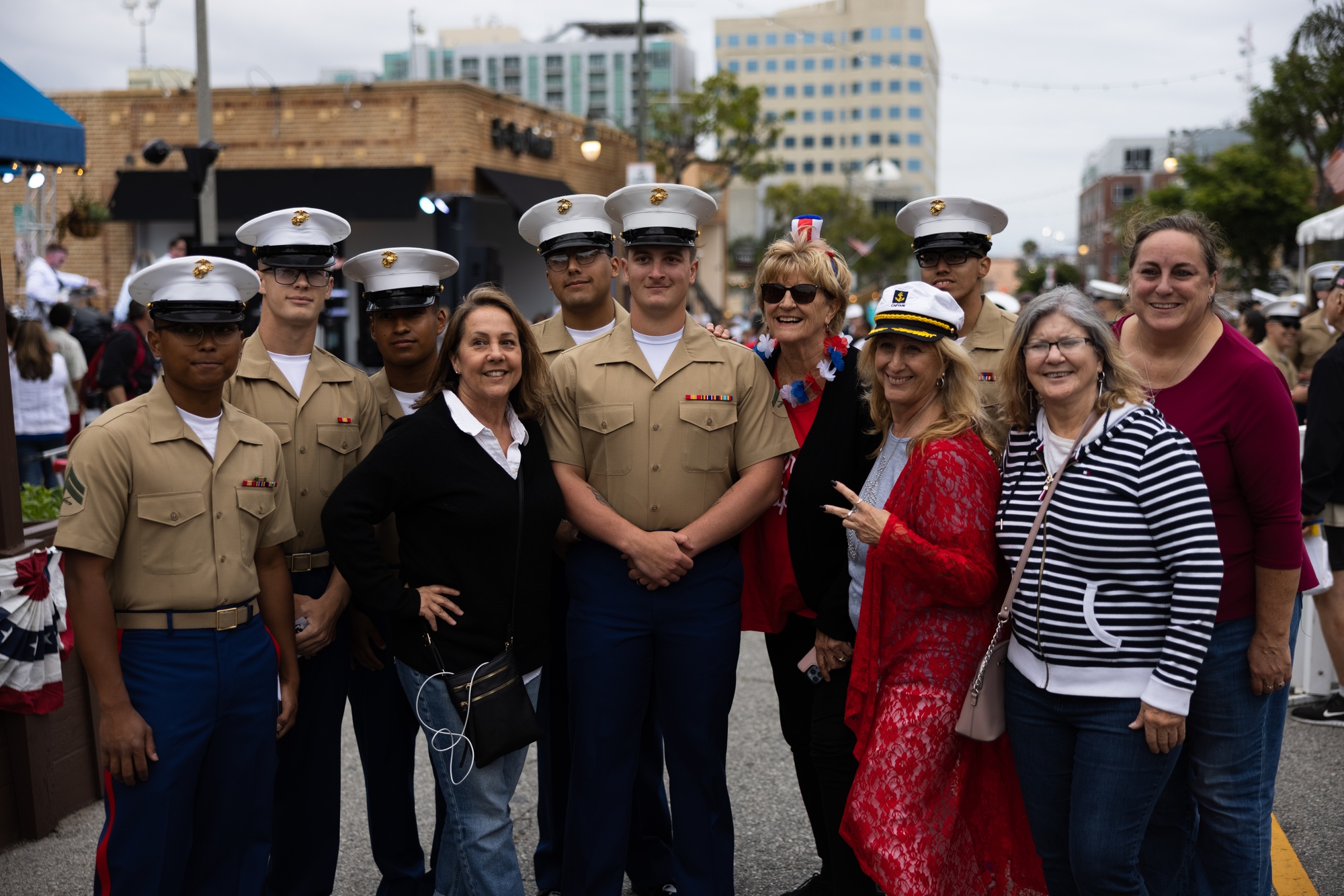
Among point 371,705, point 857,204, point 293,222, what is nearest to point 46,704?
point 371,705

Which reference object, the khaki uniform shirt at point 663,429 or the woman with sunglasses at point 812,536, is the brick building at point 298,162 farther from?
the woman with sunglasses at point 812,536

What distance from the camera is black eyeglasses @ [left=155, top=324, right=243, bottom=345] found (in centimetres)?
281

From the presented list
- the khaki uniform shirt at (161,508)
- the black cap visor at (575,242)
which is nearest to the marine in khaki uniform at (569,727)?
the black cap visor at (575,242)

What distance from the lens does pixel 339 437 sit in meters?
3.43

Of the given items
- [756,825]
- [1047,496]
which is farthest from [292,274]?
[756,825]

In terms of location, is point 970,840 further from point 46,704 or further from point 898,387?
point 46,704

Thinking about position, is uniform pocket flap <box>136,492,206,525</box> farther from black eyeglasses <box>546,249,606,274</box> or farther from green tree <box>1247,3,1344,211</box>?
green tree <box>1247,3,1344,211</box>

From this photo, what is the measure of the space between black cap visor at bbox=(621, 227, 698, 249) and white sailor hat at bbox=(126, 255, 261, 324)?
1.21 meters

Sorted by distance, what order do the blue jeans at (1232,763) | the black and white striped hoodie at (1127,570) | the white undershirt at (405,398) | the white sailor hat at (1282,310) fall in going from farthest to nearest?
the white sailor hat at (1282,310) < the white undershirt at (405,398) < the blue jeans at (1232,763) < the black and white striped hoodie at (1127,570)

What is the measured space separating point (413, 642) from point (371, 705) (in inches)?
21.7

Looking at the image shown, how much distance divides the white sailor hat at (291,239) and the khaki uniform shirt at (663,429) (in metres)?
0.90

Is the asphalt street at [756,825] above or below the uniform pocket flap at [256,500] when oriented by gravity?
below

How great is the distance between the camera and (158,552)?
2.76 m

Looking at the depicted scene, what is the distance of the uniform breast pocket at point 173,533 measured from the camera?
2744 millimetres
